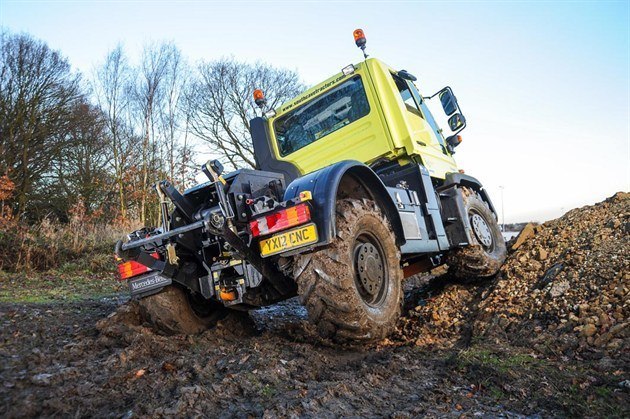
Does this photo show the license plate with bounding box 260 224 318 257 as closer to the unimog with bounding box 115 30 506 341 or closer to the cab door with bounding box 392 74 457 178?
the unimog with bounding box 115 30 506 341

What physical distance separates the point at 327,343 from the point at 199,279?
47.6 inches

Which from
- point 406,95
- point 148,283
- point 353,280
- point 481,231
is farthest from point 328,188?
point 481,231

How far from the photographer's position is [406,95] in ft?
19.4

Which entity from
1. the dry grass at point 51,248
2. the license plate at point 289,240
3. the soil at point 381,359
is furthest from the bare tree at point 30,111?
the license plate at point 289,240

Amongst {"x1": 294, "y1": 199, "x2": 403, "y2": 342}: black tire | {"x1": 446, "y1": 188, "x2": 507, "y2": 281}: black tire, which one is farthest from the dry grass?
{"x1": 294, "y1": 199, "x2": 403, "y2": 342}: black tire

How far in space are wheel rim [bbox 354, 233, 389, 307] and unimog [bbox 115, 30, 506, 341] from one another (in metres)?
0.01

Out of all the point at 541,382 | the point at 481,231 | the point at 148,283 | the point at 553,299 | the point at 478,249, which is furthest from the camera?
the point at 481,231

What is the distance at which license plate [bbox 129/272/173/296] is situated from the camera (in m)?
4.07

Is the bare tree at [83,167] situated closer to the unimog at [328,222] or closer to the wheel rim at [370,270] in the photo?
the unimog at [328,222]

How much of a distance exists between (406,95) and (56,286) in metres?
6.16

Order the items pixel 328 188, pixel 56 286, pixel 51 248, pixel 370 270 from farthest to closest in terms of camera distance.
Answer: pixel 51 248 → pixel 56 286 → pixel 370 270 → pixel 328 188

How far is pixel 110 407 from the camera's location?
7.97ft

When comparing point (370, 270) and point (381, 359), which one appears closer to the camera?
point (381, 359)

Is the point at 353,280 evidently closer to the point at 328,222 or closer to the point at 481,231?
the point at 328,222
